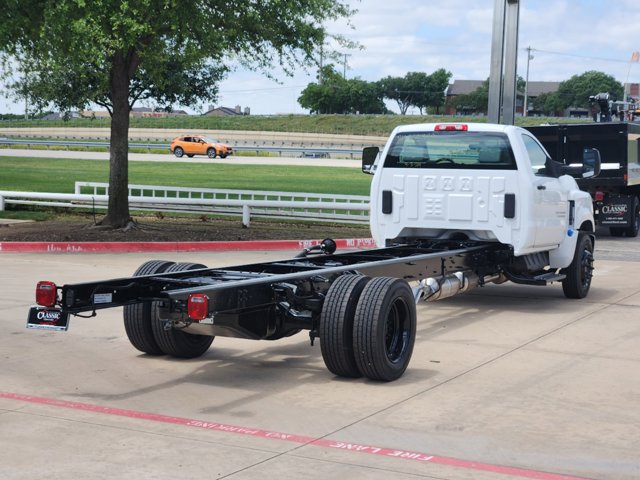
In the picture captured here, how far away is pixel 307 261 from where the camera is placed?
9.92 m

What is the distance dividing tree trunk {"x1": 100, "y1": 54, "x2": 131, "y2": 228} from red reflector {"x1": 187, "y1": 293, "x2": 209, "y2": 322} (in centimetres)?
1366

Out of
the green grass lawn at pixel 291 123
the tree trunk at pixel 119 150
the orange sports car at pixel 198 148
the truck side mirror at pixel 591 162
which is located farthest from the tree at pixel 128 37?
the green grass lawn at pixel 291 123

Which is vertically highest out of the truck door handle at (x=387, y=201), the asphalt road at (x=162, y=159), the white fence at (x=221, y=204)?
the asphalt road at (x=162, y=159)

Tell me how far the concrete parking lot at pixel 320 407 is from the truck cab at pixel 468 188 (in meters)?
1.20

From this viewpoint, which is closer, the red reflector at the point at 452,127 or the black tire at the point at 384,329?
the black tire at the point at 384,329

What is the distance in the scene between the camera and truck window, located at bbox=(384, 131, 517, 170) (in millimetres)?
11812

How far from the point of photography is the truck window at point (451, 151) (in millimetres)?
11812

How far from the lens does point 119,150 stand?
20672 mm

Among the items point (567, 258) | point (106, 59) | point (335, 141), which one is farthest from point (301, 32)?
point (335, 141)

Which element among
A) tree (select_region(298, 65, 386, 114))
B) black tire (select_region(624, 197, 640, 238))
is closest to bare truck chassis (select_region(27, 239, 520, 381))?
black tire (select_region(624, 197, 640, 238))

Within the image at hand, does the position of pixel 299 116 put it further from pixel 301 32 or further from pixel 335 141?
pixel 301 32

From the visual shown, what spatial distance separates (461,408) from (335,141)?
90664 mm

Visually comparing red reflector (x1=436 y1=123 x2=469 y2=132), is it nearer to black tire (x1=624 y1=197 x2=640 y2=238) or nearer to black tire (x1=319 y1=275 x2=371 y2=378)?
black tire (x1=319 y1=275 x2=371 y2=378)

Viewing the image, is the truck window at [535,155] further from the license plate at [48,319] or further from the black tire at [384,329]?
the license plate at [48,319]
